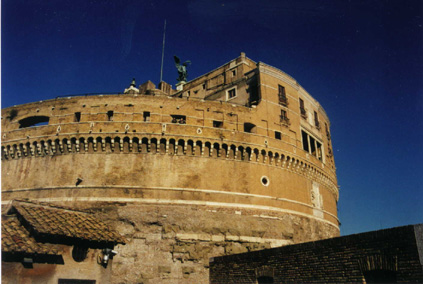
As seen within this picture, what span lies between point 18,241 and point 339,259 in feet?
33.0

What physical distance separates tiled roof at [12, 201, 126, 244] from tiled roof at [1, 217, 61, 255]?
328mm

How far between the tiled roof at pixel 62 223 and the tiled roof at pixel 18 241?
33cm

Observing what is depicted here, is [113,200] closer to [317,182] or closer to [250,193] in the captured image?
[250,193]

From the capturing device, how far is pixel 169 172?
68.6 ft

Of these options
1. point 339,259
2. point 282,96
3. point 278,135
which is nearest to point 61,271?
point 339,259

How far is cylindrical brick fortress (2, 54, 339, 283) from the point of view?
1933 cm

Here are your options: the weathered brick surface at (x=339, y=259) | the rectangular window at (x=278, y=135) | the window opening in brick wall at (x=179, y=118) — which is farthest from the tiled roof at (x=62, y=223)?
the rectangular window at (x=278, y=135)

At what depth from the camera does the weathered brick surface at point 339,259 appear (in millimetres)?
7984

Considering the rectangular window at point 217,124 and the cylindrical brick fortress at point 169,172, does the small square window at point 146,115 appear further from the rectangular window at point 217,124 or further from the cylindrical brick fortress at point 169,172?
the rectangular window at point 217,124

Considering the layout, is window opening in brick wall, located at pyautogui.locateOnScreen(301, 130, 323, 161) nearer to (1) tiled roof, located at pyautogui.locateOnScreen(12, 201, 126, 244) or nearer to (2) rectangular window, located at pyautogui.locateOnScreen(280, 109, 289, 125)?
(2) rectangular window, located at pyautogui.locateOnScreen(280, 109, 289, 125)

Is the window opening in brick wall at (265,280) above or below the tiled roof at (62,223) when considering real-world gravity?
below

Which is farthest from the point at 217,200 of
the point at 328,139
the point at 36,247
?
the point at 328,139

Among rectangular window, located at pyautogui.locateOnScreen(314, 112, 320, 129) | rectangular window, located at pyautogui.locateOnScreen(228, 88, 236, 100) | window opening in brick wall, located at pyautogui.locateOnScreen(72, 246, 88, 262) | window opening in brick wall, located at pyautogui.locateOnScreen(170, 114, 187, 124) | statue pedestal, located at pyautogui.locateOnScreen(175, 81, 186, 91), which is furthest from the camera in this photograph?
statue pedestal, located at pyautogui.locateOnScreen(175, 81, 186, 91)

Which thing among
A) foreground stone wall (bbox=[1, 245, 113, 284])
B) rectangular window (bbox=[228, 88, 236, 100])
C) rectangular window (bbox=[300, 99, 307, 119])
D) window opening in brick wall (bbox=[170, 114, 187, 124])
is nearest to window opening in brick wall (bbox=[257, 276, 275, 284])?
foreground stone wall (bbox=[1, 245, 113, 284])
